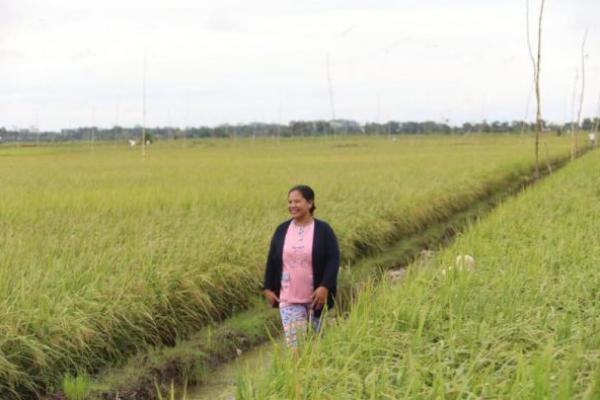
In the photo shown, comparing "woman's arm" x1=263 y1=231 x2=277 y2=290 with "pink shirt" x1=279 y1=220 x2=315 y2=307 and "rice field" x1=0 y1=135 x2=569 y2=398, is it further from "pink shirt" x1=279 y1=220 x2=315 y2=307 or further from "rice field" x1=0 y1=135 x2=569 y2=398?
"rice field" x1=0 y1=135 x2=569 y2=398

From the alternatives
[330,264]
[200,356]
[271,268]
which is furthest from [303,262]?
[200,356]

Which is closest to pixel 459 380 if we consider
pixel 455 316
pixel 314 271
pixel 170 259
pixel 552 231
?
pixel 455 316

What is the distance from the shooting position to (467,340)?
12.1 feet

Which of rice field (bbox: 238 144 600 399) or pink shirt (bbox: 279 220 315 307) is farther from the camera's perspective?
pink shirt (bbox: 279 220 315 307)

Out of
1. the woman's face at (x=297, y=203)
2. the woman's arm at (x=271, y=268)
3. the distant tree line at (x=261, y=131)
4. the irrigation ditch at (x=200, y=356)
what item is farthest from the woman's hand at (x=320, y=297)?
the distant tree line at (x=261, y=131)

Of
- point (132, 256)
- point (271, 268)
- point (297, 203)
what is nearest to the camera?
point (297, 203)

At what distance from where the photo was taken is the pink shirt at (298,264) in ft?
14.1

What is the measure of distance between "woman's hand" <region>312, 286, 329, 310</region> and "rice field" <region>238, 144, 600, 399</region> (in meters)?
0.17

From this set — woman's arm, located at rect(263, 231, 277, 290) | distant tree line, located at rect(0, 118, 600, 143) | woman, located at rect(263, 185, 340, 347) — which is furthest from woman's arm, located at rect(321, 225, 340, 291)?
distant tree line, located at rect(0, 118, 600, 143)

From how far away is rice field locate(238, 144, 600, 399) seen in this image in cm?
302

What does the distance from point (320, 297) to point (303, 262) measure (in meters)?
0.25

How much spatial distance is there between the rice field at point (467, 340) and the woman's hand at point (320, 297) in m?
0.17

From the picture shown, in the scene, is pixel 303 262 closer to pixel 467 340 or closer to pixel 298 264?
pixel 298 264

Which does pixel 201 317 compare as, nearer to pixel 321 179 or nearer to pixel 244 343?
pixel 244 343
